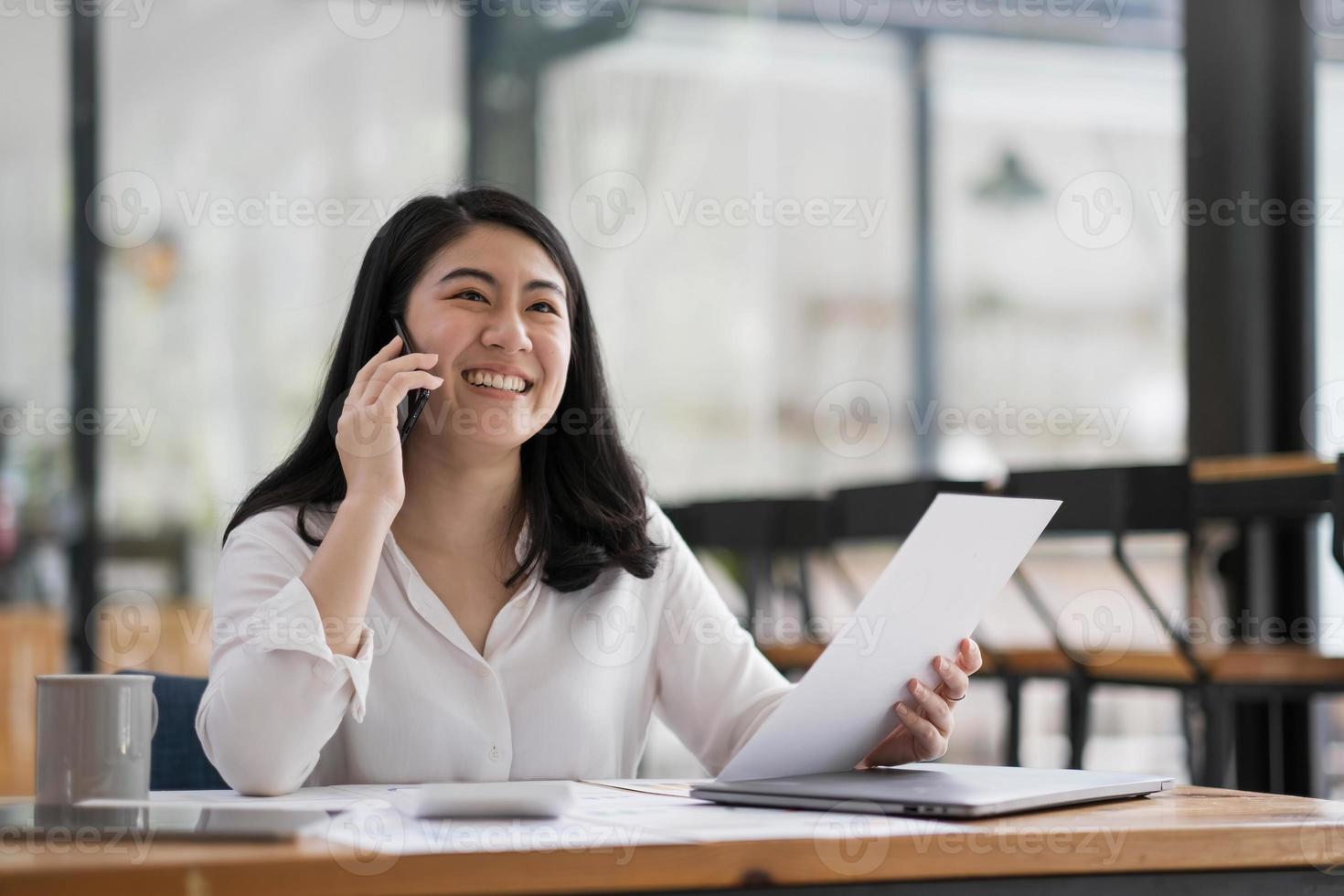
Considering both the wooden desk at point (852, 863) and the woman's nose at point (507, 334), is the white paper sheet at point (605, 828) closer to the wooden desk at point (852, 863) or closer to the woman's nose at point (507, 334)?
the wooden desk at point (852, 863)

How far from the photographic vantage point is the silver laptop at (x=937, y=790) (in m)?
1.09

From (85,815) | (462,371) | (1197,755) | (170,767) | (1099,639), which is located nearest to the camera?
(85,815)

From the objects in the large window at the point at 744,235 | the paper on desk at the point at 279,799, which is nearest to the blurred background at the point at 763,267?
the large window at the point at 744,235

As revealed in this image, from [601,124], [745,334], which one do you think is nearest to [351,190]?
→ [601,124]

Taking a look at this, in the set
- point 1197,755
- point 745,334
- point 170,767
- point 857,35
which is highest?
point 857,35

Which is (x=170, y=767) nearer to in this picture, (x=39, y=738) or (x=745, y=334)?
(x=39, y=738)

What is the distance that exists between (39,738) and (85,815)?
0.10 meters

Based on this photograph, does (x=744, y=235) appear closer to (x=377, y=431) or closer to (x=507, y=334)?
(x=507, y=334)

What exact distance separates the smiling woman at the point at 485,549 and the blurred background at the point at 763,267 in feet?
6.56

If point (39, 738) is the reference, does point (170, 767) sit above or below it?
below

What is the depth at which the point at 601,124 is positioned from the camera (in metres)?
5.94

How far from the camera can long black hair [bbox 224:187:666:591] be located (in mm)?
1783

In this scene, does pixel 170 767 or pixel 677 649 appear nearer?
pixel 170 767

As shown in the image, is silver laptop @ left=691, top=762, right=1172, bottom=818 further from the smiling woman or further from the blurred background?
the blurred background
